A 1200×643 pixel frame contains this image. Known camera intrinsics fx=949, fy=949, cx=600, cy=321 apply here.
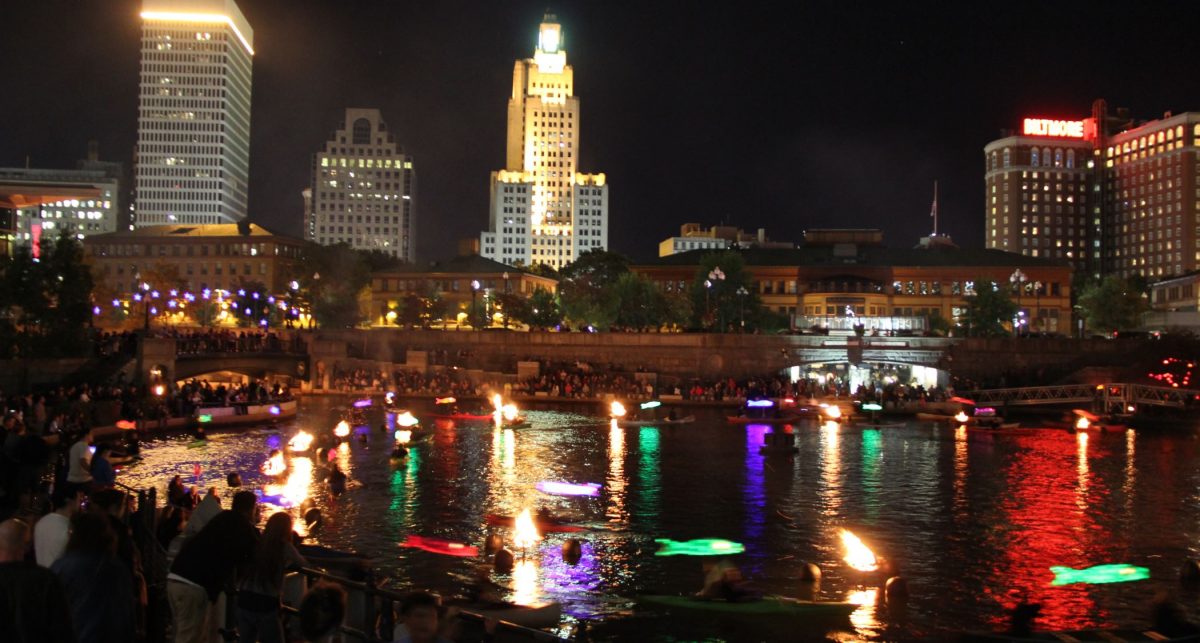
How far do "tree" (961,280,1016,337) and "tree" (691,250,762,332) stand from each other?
21.3 metres

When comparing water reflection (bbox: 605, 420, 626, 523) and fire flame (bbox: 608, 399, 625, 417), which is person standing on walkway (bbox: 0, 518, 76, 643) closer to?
water reflection (bbox: 605, 420, 626, 523)

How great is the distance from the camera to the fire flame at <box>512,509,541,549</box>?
25395 millimetres

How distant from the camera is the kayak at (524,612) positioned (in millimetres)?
16906

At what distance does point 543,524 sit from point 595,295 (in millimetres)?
79486

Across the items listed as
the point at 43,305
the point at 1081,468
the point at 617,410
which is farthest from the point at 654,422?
the point at 43,305

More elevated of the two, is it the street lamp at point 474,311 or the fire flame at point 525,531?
the street lamp at point 474,311

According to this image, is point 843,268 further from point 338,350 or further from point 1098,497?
point 1098,497

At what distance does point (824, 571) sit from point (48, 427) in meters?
29.5

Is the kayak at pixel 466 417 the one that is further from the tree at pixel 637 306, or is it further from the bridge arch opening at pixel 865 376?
the tree at pixel 637 306

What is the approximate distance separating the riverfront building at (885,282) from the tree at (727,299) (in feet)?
12.9

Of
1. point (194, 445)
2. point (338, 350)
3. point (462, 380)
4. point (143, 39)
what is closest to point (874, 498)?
point (194, 445)

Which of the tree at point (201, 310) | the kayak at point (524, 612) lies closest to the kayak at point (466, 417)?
the kayak at point (524, 612)

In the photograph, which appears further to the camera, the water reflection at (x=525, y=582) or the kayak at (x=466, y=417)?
the kayak at (x=466, y=417)

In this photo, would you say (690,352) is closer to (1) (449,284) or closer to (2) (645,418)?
(2) (645,418)
